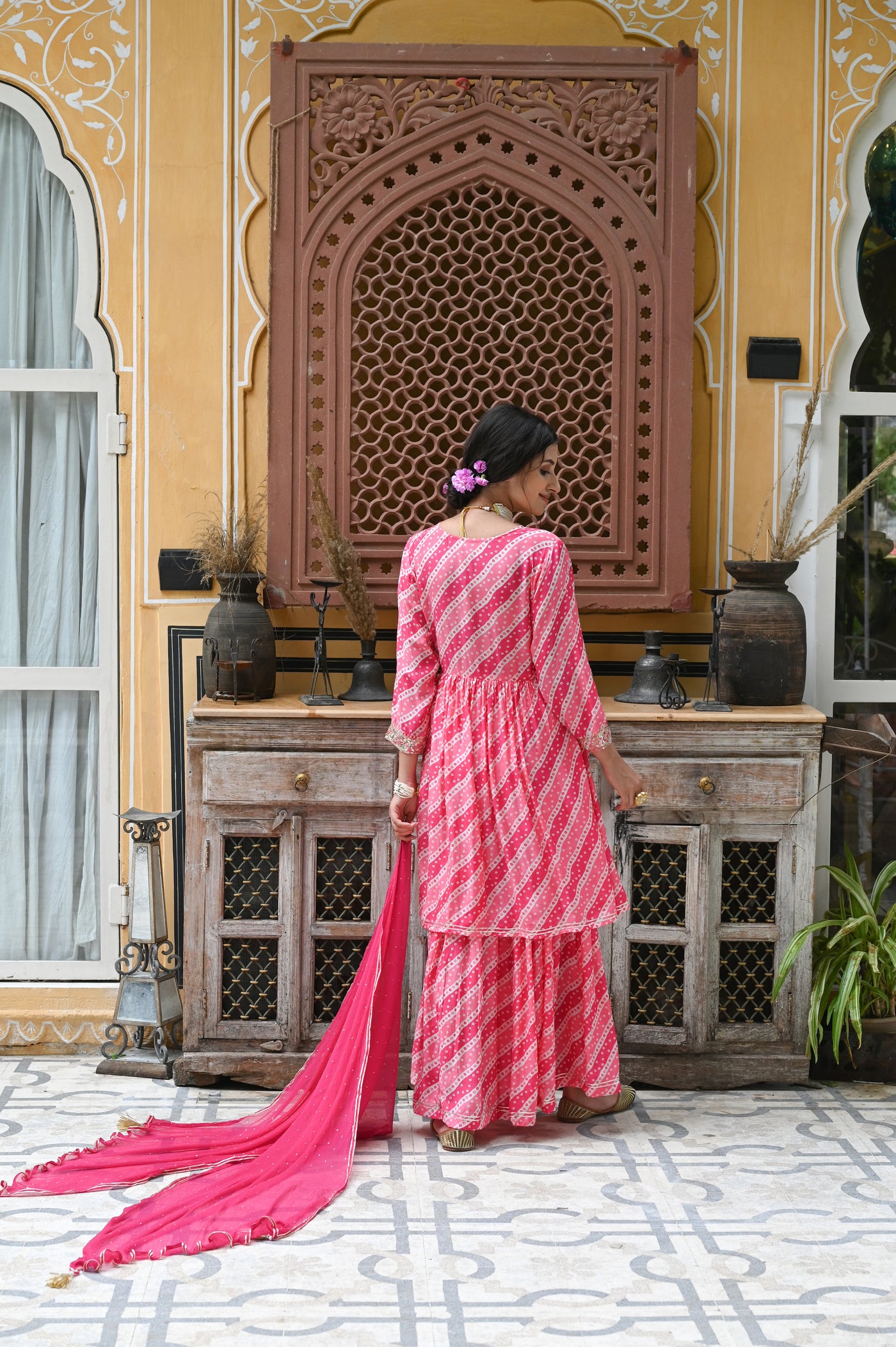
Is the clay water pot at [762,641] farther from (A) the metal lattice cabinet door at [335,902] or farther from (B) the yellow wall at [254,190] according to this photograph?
(A) the metal lattice cabinet door at [335,902]

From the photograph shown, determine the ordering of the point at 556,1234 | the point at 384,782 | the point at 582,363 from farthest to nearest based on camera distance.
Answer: the point at 582,363 < the point at 384,782 < the point at 556,1234

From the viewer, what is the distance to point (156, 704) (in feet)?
13.1

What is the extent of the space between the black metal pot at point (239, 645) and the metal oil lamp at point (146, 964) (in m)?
0.42

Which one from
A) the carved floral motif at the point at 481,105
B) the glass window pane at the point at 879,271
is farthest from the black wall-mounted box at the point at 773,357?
the carved floral motif at the point at 481,105

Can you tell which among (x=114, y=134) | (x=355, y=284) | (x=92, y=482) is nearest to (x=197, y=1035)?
(x=92, y=482)

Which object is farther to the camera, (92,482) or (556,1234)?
(92,482)

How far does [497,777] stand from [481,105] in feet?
6.25

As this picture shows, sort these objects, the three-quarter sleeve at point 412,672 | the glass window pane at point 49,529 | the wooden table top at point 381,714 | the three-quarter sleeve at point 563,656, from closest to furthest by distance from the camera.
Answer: the three-quarter sleeve at point 563,656 < the three-quarter sleeve at point 412,672 < the wooden table top at point 381,714 < the glass window pane at point 49,529

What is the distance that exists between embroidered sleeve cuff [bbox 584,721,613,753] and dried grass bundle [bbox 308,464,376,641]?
0.85 m

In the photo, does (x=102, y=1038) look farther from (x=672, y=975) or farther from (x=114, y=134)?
(x=114, y=134)

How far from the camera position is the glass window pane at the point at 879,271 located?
396 cm

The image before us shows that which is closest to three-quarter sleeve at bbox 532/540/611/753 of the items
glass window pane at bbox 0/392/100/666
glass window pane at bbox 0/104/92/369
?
glass window pane at bbox 0/392/100/666

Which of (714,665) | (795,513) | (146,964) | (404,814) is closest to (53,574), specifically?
(146,964)

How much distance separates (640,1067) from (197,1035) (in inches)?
46.5
